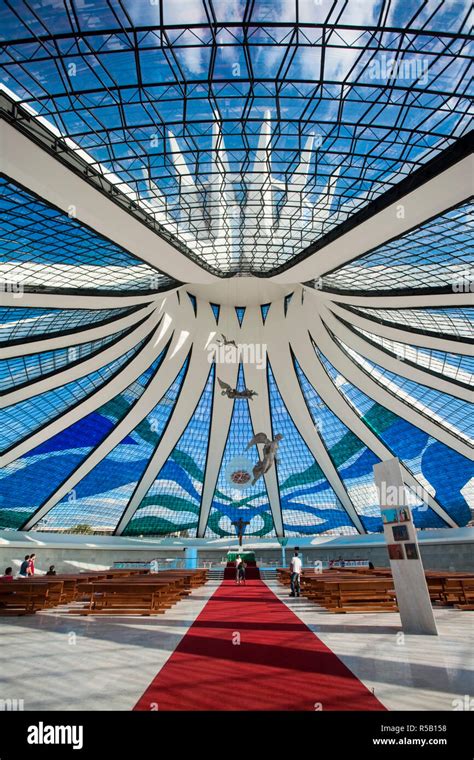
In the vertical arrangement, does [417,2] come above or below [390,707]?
above

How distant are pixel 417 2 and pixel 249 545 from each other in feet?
139

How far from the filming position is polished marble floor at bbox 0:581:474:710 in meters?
5.67

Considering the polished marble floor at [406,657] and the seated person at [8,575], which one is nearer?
the polished marble floor at [406,657]

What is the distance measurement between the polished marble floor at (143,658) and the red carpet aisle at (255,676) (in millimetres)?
243

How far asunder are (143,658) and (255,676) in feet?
6.95

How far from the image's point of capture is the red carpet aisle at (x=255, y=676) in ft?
17.9

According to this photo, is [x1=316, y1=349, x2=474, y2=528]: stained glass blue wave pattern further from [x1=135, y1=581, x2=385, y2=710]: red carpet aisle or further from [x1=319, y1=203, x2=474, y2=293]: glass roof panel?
[x1=135, y1=581, x2=385, y2=710]: red carpet aisle

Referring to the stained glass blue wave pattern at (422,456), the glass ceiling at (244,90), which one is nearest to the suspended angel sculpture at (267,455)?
the stained glass blue wave pattern at (422,456)

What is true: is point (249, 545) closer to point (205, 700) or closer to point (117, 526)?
point (117, 526)

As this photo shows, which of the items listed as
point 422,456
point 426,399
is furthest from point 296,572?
point 422,456

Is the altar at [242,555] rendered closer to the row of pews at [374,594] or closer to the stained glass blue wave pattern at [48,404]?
the stained glass blue wave pattern at [48,404]
